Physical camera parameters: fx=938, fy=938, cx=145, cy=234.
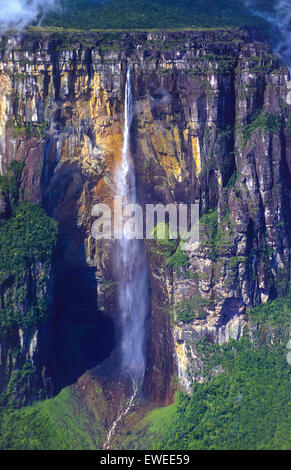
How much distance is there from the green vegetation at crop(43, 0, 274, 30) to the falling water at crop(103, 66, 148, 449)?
6.31m

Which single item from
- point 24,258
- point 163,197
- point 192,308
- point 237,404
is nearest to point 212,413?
point 237,404

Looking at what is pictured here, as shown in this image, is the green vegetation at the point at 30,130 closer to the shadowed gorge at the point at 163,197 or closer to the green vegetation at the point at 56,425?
the shadowed gorge at the point at 163,197

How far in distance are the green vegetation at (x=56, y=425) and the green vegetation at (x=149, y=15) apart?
48.9ft

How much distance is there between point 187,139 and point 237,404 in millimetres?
10188

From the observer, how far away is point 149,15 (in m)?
39.3

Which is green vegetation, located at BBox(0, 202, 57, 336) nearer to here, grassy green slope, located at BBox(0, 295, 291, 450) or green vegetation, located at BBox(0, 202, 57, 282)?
green vegetation, located at BBox(0, 202, 57, 282)

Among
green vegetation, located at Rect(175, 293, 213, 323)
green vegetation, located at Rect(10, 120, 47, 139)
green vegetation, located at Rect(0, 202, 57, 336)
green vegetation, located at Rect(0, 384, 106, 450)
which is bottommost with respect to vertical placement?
green vegetation, located at Rect(0, 384, 106, 450)

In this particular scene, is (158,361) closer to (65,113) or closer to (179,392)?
(179,392)

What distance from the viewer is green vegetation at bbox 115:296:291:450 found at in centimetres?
3294

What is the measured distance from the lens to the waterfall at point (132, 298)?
1516 inches

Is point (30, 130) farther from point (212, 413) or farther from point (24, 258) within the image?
point (212, 413)

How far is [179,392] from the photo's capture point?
36.8m

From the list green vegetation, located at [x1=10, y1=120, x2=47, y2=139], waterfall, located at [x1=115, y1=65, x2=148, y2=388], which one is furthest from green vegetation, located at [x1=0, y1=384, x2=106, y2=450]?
green vegetation, located at [x1=10, y1=120, x2=47, y2=139]

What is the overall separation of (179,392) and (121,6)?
647 inches
